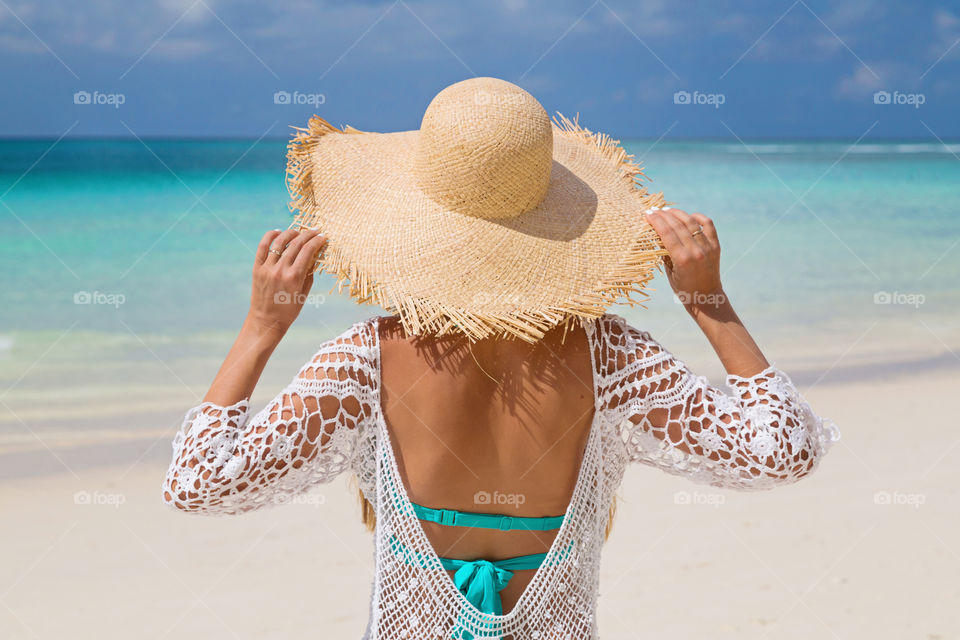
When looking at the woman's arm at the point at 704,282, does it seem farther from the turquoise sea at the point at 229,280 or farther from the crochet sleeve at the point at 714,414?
the turquoise sea at the point at 229,280

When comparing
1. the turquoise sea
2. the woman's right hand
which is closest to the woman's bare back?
the woman's right hand

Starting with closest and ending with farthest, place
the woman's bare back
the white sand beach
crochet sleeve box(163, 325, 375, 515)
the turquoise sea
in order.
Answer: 1. crochet sleeve box(163, 325, 375, 515)
2. the woman's bare back
3. the white sand beach
4. the turquoise sea

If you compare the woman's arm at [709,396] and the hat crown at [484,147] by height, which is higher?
the hat crown at [484,147]

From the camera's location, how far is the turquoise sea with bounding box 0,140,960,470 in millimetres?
6248

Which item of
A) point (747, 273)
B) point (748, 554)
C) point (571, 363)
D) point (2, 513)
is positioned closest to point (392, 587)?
point (571, 363)

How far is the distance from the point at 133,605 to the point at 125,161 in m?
20.1

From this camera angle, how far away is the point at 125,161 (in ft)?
71.2

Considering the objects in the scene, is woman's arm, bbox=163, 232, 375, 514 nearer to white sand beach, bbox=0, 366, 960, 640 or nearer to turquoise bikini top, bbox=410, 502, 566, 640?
turquoise bikini top, bbox=410, 502, 566, 640

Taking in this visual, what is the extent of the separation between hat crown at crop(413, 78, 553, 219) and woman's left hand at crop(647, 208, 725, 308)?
244mm

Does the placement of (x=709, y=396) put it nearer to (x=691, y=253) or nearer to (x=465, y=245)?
(x=691, y=253)

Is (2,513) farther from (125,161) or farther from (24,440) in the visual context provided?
(125,161)

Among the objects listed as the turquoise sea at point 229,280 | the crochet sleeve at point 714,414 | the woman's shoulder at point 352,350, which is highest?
the turquoise sea at point 229,280

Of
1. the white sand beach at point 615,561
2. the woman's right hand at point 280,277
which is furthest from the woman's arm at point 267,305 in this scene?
the white sand beach at point 615,561

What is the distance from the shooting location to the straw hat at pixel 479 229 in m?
1.50
